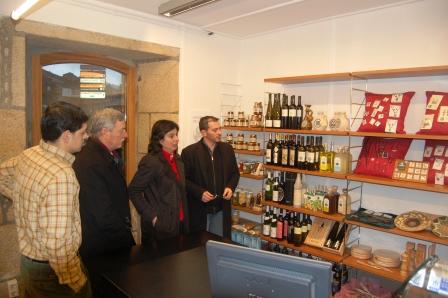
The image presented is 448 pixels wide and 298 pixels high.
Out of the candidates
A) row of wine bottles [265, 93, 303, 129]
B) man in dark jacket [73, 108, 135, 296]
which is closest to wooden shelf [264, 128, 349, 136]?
row of wine bottles [265, 93, 303, 129]

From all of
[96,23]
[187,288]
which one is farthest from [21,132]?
[187,288]

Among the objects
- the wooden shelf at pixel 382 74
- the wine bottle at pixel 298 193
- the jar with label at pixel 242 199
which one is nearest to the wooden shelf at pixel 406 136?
the wooden shelf at pixel 382 74

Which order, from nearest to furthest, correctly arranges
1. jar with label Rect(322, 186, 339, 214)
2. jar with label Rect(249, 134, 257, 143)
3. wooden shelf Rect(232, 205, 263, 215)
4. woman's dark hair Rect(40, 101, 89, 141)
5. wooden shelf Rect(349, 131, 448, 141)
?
woman's dark hair Rect(40, 101, 89, 141) < wooden shelf Rect(349, 131, 448, 141) < jar with label Rect(322, 186, 339, 214) < wooden shelf Rect(232, 205, 263, 215) < jar with label Rect(249, 134, 257, 143)

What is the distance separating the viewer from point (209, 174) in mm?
3146

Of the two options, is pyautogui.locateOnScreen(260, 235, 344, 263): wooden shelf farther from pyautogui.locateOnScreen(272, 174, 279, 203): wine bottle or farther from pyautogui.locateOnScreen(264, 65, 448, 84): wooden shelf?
pyautogui.locateOnScreen(264, 65, 448, 84): wooden shelf

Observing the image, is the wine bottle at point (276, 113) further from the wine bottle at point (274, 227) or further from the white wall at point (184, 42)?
the wine bottle at point (274, 227)

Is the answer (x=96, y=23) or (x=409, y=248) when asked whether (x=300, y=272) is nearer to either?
(x=409, y=248)

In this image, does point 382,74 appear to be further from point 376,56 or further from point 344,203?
point 344,203

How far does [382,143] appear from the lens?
2795 millimetres

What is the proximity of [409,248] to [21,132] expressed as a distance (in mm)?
3066

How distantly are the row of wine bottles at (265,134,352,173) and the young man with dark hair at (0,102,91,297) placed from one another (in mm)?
2001

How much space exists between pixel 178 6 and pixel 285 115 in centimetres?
138

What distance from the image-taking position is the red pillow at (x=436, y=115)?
7.76ft

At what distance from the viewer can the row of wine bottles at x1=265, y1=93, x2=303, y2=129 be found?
3.13 meters
